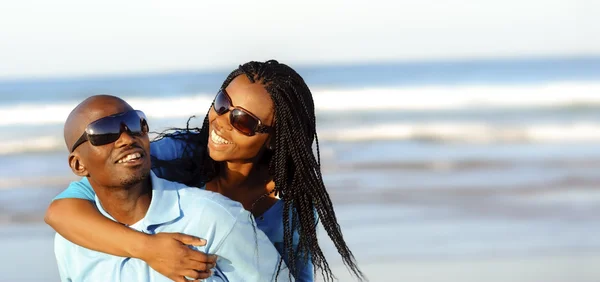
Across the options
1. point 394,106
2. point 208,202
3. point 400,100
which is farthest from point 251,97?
point 400,100

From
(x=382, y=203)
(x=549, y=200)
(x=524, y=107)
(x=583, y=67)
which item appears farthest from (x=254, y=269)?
(x=583, y=67)

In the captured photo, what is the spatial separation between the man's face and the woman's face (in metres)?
0.66

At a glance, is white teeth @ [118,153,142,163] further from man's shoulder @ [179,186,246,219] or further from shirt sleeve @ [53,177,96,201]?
shirt sleeve @ [53,177,96,201]

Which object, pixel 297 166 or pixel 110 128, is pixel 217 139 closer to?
pixel 297 166

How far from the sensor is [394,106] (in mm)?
16547

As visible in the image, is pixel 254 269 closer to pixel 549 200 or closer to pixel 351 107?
pixel 549 200

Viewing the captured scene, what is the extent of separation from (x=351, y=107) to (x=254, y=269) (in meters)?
13.4

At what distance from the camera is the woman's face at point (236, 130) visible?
3875 mm

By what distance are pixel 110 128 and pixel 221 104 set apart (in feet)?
2.56

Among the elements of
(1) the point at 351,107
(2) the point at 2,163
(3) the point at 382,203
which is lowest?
(2) the point at 2,163

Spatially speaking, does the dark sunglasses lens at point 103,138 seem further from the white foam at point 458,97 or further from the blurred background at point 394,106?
the white foam at point 458,97

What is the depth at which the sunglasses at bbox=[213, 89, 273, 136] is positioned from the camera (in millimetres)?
3850

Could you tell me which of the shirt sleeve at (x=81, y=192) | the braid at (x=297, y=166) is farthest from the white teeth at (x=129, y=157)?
the braid at (x=297, y=166)

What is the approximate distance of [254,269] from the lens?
3.32 meters
